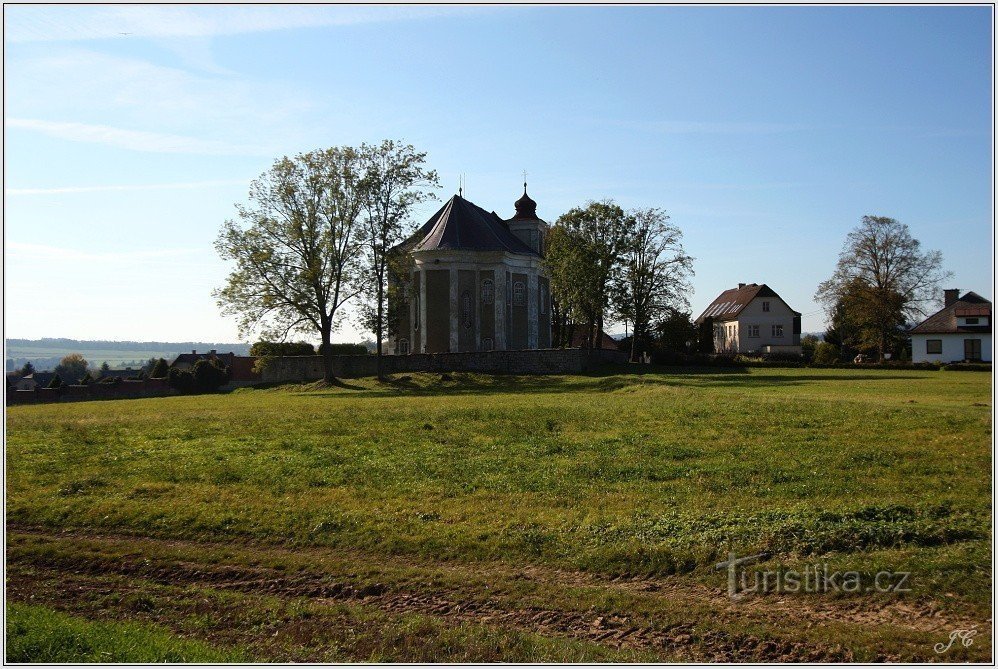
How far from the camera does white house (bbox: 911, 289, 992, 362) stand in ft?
203

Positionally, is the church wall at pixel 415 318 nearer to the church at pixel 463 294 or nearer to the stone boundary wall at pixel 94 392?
the church at pixel 463 294

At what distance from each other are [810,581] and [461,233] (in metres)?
51.3

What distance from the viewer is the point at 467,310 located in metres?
59.4

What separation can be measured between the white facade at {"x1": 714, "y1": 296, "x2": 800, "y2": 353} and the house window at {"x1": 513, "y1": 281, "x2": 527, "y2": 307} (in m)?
40.3

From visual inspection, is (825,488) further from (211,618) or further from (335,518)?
(211,618)

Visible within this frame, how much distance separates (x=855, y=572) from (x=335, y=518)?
785 centimetres

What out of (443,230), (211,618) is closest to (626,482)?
(211,618)

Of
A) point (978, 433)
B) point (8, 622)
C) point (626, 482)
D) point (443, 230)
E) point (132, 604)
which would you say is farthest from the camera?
point (443, 230)

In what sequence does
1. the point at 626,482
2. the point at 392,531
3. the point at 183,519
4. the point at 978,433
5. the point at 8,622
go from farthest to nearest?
the point at 978,433
the point at 626,482
the point at 183,519
the point at 392,531
the point at 8,622

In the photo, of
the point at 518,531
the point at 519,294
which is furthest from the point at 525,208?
the point at 518,531

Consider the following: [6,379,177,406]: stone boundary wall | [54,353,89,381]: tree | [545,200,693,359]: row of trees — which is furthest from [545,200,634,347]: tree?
[54,353,89,381]: tree

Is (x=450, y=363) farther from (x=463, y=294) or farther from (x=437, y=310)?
(x=463, y=294)

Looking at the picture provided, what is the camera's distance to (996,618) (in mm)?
8930

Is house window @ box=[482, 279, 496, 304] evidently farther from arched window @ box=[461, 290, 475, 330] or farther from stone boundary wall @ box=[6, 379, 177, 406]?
stone boundary wall @ box=[6, 379, 177, 406]
